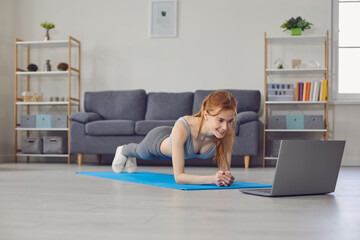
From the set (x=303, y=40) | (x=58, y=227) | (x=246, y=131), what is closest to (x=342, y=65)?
(x=303, y=40)

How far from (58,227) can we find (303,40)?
181 inches

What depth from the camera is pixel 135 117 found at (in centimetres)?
538

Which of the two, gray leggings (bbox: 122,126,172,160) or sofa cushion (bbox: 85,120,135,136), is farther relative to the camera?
sofa cushion (bbox: 85,120,135,136)

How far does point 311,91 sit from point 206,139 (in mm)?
2983

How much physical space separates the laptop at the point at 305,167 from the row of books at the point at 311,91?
10.4 feet

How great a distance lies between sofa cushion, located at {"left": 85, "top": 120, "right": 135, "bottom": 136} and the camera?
4820mm

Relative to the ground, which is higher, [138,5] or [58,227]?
[138,5]

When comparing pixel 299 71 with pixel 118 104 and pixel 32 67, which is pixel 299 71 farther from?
pixel 32 67

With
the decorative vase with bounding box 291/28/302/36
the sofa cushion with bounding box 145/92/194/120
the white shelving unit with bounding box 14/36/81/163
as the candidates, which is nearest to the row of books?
the decorative vase with bounding box 291/28/302/36

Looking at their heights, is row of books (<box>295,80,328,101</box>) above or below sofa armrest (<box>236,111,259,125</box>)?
above

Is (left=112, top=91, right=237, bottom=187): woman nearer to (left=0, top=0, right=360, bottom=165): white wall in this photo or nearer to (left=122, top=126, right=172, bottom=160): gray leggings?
(left=122, top=126, right=172, bottom=160): gray leggings

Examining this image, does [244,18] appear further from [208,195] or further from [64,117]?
[208,195]

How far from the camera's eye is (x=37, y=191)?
84.6 inches

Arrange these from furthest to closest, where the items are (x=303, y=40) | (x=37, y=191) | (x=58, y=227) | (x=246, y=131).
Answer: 1. (x=303, y=40)
2. (x=246, y=131)
3. (x=37, y=191)
4. (x=58, y=227)
